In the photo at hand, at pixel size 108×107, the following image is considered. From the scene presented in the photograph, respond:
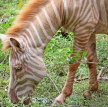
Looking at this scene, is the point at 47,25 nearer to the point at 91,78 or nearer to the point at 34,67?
the point at 34,67

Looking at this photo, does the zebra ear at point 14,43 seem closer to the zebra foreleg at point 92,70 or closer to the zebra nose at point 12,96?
the zebra nose at point 12,96

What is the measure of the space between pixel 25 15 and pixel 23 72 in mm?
777

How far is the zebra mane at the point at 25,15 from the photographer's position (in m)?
5.41

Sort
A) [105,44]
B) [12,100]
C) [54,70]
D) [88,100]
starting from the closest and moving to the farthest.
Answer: [12,100]
[88,100]
[54,70]
[105,44]

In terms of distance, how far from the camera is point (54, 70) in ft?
23.4

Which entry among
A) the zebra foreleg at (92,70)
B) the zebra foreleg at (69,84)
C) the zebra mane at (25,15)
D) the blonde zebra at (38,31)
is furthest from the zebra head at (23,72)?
the zebra foreleg at (92,70)

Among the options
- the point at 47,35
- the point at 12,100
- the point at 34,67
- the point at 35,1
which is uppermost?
the point at 35,1

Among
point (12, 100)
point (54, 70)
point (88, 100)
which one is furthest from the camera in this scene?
point (54, 70)

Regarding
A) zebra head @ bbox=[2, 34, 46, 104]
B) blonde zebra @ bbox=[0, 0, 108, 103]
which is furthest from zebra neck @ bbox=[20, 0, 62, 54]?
zebra head @ bbox=[2, 34, 46, 104]

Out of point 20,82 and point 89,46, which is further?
point 89,46

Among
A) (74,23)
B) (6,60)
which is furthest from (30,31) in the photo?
(6,60)

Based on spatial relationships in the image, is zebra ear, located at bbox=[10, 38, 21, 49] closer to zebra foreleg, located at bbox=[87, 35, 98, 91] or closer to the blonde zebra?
the blonde zebra

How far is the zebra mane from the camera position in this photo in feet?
17.7

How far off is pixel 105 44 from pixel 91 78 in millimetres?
1631
